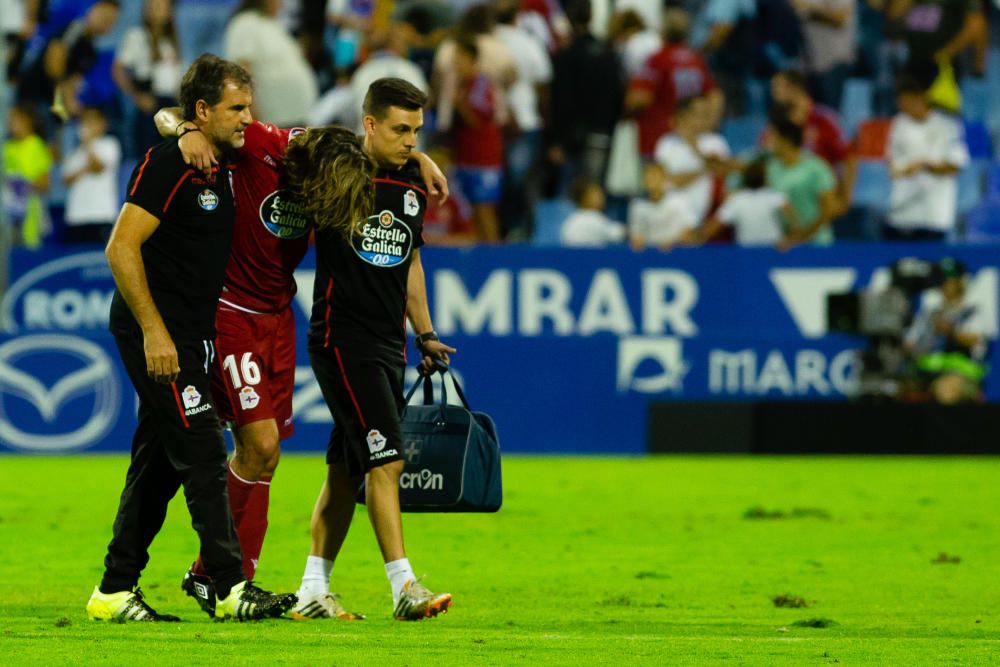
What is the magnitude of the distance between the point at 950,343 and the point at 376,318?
34.4 ft

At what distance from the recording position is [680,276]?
17.1 metres

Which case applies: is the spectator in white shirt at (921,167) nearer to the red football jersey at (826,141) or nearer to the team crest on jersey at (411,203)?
the red football jersey at (826,141)

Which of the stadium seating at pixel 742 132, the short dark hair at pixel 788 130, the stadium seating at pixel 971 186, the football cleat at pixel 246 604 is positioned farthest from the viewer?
the stadium seating at pixel 742 132

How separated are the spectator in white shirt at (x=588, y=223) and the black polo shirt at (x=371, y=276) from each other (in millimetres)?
10824

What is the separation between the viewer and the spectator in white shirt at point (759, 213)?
17891 mm

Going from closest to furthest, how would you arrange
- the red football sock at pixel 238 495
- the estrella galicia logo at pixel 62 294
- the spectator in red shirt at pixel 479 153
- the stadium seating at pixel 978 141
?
the red football sock at pixel 238 495 → the estrella galicia logo at pixel 62 294 → the spectator in red shirt at pixel 479 153 → the stadium seating at pixel 978 141

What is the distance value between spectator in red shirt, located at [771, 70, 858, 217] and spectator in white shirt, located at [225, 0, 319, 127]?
4.65 metres

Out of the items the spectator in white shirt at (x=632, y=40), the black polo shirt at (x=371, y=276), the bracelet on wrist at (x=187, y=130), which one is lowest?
the black polo shirt at (x=371, y=276)

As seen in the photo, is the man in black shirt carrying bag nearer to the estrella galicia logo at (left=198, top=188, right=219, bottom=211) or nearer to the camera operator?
the estrella galicia logo at (left=198, top=188, right=219, bottom=211)

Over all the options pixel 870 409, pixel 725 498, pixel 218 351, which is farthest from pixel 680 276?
pixel 218 351

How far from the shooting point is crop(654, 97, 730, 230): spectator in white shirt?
1844 centimetres

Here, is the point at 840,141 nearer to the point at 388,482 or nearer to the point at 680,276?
the point at 680,276

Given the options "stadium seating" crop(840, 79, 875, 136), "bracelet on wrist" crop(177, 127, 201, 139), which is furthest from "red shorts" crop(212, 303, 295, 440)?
"stadium seating" crop(840, 79, 875, 136)

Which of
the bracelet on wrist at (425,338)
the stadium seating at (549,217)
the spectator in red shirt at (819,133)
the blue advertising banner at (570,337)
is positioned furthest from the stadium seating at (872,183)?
the bracelet on wrist at (425,338)
